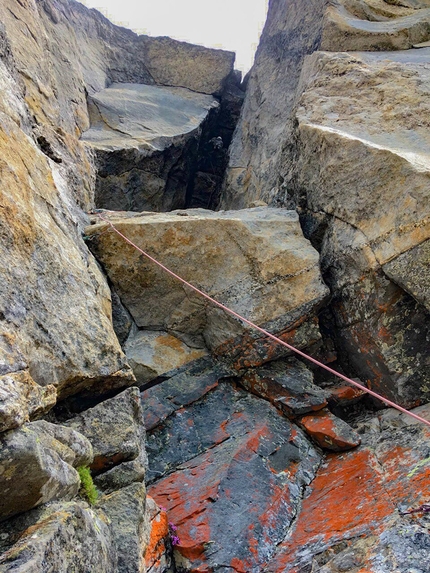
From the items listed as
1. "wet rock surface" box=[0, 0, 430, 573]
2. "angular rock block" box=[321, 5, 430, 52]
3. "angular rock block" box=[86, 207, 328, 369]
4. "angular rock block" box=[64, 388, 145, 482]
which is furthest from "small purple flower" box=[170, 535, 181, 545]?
"angular rock block" box=[321, 5, 430, 52]

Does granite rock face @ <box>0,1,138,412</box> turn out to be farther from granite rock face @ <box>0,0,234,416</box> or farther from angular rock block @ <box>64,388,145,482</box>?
angular rock block @ <box>64,388,145,482</box>

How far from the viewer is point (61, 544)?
261 cm

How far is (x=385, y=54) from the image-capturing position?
9836 mm

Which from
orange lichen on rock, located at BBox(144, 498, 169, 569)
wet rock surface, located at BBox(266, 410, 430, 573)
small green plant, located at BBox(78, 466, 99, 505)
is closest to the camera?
wet rock surface, located at BBox(266, 410, 430, 573)

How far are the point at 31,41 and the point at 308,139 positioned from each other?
5.33 metres

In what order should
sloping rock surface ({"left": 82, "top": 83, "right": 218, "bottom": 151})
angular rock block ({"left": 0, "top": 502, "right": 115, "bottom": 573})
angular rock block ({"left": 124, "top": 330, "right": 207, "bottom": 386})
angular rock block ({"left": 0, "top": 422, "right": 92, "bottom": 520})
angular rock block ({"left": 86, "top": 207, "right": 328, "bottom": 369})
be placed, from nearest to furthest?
angular rock block ({"left": 0, "top": 502, "right": 115, "bottom": 573})
angular rock block ({"left": 0, "top": 422, "right": 92, "bottom": 520})
angular rock block ({"left": 124, "top": 330, "right": 207, "bottom": 386})
angular rock block ({"left": 86, "top": 207, "right": 328, "bottom": 369})
sloping rock surface ({"left": 82, "top": 83, "right": 218, "bottom": 151})

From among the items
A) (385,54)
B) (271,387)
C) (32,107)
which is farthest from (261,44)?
(271,387)

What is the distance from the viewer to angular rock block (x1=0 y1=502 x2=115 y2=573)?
2348 mm

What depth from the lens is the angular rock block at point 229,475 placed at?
4223mm

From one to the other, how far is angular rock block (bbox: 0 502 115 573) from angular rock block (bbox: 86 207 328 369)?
11.5 feet

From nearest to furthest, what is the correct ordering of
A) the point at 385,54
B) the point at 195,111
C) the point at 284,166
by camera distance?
the point at 284,166 < the point at 385,54 < the point at 195,111

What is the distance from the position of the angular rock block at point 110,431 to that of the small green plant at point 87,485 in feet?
0.92

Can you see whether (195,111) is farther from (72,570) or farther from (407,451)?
(72,570)

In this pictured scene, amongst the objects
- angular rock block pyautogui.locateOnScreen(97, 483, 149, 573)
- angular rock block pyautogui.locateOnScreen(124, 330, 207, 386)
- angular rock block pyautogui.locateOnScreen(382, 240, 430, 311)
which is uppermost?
angular rock block pyautogui.locateOnScreen(382, 240, 430, 311)
